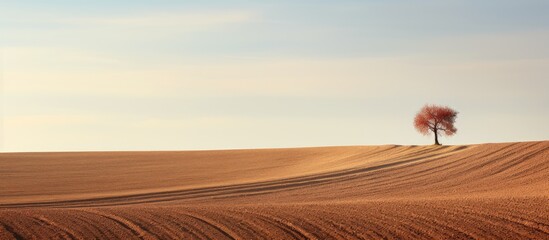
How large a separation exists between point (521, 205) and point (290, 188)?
2016cm

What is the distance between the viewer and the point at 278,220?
2716 cm

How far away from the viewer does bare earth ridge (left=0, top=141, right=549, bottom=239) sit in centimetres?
2544

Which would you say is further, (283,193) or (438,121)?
(438,121)

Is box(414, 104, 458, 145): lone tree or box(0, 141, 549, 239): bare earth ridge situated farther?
box(414, 104, 458, 145): lone tree

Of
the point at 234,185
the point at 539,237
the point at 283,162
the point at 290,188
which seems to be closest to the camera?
the point at 539,237

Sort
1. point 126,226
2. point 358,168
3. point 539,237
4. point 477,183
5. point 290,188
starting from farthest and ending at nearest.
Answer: point 358,168 < point 290,188 < point 477,183 < point 126,226 < point 539,237

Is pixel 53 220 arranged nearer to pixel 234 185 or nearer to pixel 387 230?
pixel 387 230

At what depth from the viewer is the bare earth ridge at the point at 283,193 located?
2544cm

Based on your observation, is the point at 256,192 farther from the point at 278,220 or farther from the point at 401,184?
the point at 278,220

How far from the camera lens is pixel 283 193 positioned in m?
46.5

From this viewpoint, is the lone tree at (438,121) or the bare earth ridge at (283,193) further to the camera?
the lone tree at (438,121)

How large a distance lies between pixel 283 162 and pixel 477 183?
27417 millimetres

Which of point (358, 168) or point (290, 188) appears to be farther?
point (358, 168)

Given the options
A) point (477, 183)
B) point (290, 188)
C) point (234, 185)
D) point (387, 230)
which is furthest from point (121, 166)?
point (387, 230)
